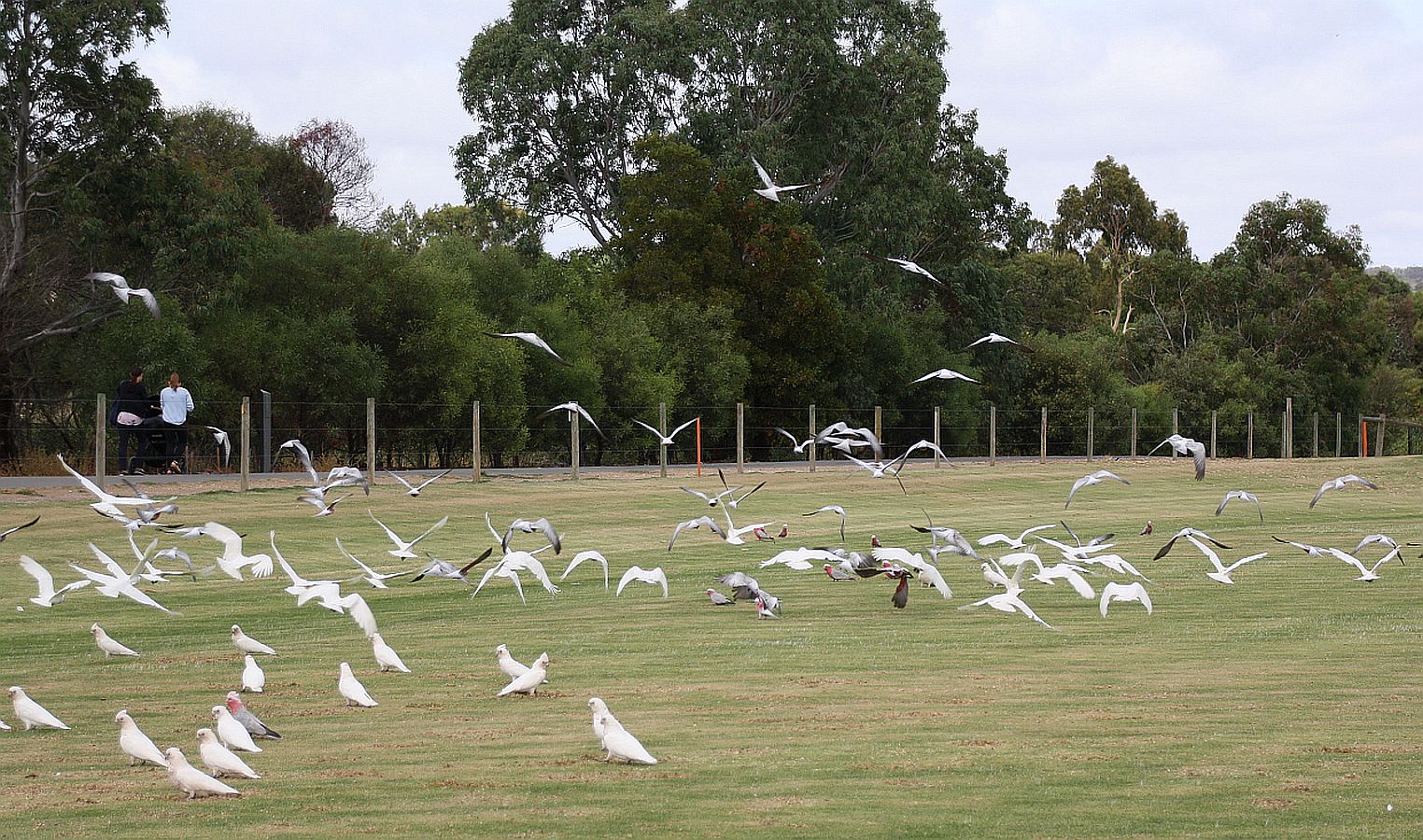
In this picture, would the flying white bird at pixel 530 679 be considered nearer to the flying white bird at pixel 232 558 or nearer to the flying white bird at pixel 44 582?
the flying white bird at pixel 44 582

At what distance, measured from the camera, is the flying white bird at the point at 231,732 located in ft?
25.1

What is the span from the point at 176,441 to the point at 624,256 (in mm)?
27201

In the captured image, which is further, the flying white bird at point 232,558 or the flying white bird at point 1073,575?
the flying white bird at point 232,558

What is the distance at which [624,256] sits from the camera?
186ft

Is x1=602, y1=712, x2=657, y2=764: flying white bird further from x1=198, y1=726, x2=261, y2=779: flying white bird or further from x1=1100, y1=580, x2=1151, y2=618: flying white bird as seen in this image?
x1=1100, y1=580, x2=1151, y2=618: flying white bird

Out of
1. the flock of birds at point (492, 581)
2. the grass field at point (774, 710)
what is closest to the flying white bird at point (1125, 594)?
the flock of birds at point (492, 581)

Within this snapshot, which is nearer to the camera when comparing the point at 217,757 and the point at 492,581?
the point at 217,757

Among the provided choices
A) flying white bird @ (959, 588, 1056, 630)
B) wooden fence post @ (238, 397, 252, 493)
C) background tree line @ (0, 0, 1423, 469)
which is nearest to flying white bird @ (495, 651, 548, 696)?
flying white bird @ (959, 588, 1056, 630)

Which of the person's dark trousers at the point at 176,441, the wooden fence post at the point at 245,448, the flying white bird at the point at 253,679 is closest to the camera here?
the flying white bird at the point at 253,679

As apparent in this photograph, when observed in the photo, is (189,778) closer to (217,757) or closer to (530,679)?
(217,757)

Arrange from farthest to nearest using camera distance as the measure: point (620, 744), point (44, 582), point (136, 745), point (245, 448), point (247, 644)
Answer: point (245, 448), point (44, 582), point (247, 644), point (620, 744), point (136, 745)

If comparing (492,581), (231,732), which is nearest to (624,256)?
(492,581)

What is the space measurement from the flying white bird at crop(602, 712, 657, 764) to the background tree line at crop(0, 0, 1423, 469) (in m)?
28.0

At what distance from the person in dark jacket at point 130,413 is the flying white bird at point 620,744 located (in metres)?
23.0
